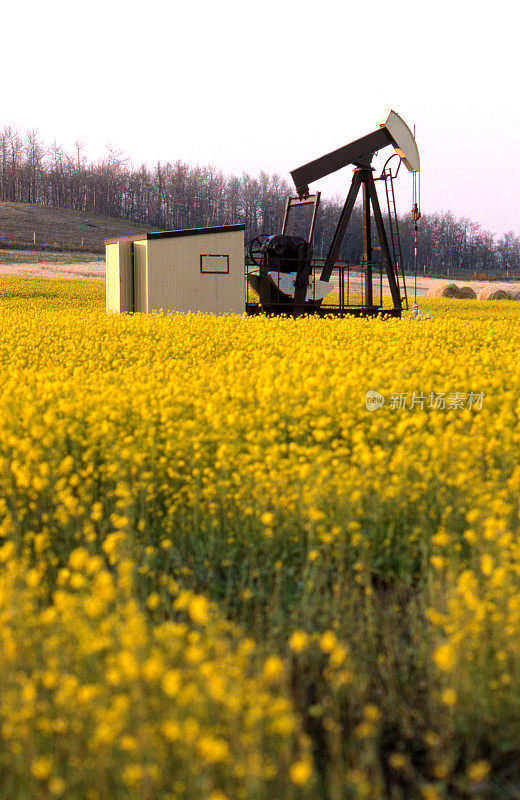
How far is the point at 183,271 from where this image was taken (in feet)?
69.2

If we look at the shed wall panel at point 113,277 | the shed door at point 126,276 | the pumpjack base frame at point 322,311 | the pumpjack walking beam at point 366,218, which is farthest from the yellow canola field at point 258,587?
the shed wall panel at point 113,277

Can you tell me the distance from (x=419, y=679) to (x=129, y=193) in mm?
118354

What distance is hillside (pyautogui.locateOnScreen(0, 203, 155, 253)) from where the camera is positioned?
74.5 metres

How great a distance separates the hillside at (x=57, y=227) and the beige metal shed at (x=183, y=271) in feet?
160

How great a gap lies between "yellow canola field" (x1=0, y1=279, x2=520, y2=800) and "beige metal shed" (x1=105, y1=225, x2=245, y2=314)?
40.4 ft

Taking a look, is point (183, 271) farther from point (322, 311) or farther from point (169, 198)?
point (169, 198)

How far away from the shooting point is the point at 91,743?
2.47 metres

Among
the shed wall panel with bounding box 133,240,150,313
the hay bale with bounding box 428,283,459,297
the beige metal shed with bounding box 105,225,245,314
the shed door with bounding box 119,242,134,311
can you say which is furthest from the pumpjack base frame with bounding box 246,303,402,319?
the hay bale with bounding box 428,283,459,297

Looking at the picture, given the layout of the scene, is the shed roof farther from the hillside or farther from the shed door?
the hillside

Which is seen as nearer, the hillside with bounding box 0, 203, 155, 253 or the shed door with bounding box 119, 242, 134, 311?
the shed door with bounding box 119, 242, 134, 311

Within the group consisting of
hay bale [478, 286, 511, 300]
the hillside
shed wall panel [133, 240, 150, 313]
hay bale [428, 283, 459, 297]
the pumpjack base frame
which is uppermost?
the hillside

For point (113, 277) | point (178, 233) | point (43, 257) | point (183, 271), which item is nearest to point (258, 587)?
point (183, 271)

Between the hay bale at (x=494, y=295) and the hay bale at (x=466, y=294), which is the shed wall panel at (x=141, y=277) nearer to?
the hay bale at (x=466, y=294)

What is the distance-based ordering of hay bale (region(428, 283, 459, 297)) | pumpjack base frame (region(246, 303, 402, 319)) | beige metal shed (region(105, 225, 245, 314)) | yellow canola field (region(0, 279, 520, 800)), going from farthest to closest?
hay bale (region(428, 283, 459, 297)) → beige metal shed (region(105, 225, 245, 314)) → pumpjack base frame (region(246, 303, 402, 319)) → yellow canola field (region(0, 279, 520, 800))
